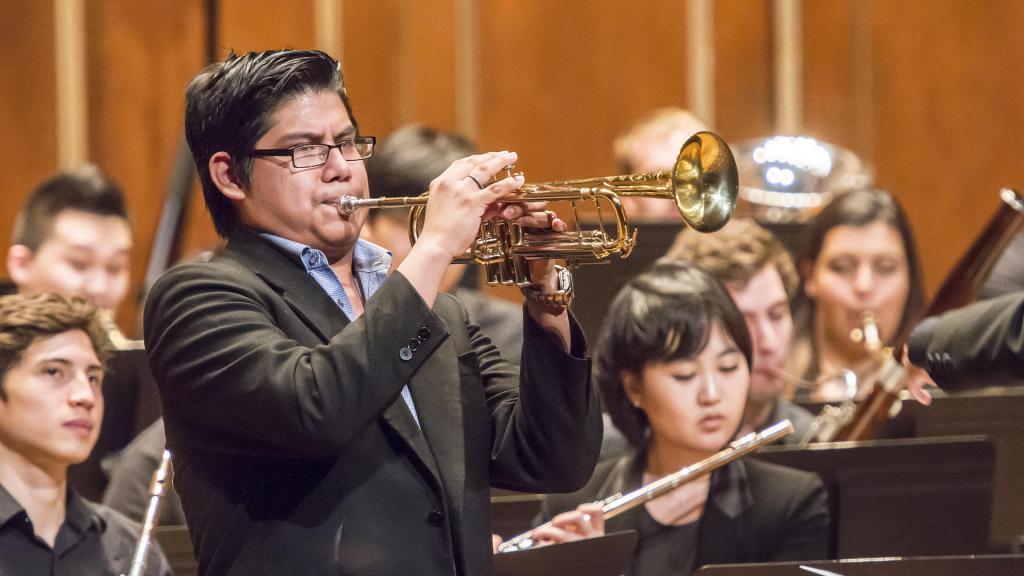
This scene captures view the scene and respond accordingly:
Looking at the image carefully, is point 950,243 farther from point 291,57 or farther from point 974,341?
point 291,57

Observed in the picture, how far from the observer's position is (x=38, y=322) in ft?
10.2

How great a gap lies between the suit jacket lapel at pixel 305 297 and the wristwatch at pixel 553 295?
180 millimetres

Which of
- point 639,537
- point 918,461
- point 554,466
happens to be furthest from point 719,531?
point 554,466

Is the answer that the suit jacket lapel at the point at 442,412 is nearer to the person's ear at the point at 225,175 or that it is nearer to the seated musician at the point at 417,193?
the person's ear at the point at 225,175

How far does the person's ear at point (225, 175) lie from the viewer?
6.77ft

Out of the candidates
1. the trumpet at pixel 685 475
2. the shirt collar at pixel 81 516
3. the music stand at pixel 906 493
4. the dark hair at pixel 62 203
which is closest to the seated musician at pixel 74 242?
the dark hair at pixel 62 203

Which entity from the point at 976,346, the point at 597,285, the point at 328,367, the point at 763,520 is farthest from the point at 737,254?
the point at 328,367

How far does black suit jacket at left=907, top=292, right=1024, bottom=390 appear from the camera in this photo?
2395mm

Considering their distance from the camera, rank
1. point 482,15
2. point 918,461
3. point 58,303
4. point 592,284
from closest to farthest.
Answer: point 918,461
point 58,303
point 592,284
point 482,15

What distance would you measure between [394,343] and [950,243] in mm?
4503

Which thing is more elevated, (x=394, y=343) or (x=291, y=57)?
(x=291, y=57)

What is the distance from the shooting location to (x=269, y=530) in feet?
6.17

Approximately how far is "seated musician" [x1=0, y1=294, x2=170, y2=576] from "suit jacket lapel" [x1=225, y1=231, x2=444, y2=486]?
117 cm

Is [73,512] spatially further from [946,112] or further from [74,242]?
[946,112]
